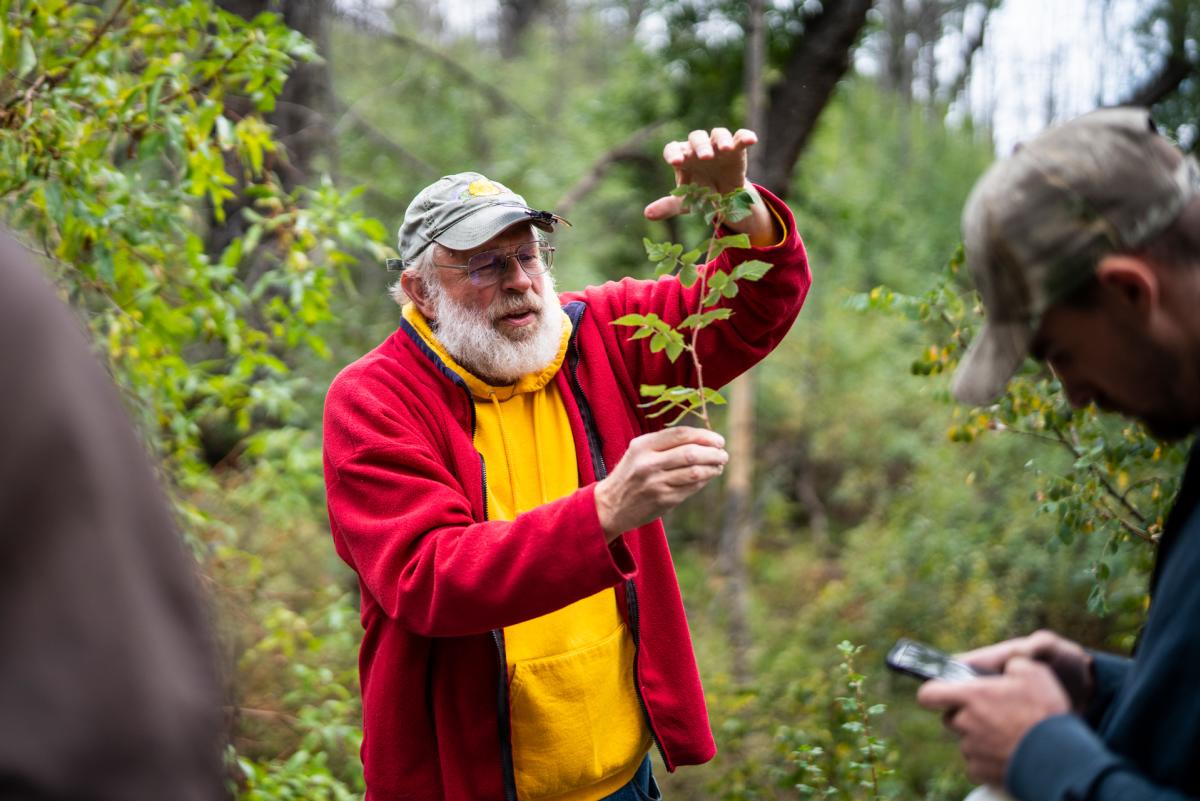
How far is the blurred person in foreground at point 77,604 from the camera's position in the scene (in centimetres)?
82

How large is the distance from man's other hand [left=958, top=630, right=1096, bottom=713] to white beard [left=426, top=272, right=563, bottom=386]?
4.06 feet

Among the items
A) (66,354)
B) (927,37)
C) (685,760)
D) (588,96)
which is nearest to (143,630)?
(66,354)

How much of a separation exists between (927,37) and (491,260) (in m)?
26.1

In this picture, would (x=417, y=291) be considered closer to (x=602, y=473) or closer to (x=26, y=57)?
(x=602, y=473)

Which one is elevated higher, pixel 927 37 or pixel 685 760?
pixel 927 37

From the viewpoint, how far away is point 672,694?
7.78 feet

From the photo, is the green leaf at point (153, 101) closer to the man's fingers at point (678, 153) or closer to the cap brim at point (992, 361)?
the man's fingers at point (678, 153)

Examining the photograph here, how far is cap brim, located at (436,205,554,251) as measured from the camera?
2389 millimetres

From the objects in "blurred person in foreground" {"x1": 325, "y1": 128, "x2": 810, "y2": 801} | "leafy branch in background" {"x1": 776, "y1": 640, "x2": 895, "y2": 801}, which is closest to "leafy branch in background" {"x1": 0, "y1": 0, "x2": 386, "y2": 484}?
"blurred person in foreground" {"x1": 325, "y1": 128, "x2": 810, "y2": 801}

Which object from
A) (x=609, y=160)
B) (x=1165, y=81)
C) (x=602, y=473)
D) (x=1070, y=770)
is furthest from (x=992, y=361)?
(x=1165, y=81)

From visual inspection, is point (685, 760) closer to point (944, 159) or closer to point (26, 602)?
point (26, 602)

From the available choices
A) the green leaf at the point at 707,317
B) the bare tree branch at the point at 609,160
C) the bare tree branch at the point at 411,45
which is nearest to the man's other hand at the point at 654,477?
the green leaf at the point at 707,317

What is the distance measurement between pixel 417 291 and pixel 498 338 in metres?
0.33

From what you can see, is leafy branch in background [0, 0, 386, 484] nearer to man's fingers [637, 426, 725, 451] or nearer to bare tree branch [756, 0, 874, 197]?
man's fingers [637, 426, 725, 451]
